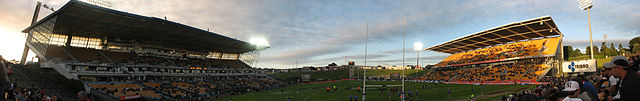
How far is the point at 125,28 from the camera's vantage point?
46.6m

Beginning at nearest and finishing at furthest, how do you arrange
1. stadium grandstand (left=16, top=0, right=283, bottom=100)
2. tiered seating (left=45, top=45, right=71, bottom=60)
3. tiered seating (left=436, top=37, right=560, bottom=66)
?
stadium grandstand (left=16, top=0, right=283, bottom=100), tiered seating (left=45, top=45, right=71, bottom=60), tiered seating (left=436, top=37, right=560, bottom=66)

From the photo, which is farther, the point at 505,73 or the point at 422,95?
the point at 505,73

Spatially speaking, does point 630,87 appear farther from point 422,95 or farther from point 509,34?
point 509,34

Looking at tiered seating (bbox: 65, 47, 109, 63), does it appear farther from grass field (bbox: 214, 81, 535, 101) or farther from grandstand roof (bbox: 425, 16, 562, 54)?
grandstand roof (bbox: 425, 16, 562, 54)

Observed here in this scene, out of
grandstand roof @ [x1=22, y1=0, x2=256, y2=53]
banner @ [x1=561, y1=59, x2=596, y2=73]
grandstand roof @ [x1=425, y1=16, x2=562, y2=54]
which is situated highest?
grandstand roof @ [x1=425, y1=16, x2=562, y2=54]

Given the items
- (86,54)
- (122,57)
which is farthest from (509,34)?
(86,54)

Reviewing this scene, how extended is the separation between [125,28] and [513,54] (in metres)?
71.0

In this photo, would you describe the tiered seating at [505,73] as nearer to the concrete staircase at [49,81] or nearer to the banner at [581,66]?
the banner at [581,66]

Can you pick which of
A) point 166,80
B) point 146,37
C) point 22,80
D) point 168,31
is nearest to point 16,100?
point 22,80

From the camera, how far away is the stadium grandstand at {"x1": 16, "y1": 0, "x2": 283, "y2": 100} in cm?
3881

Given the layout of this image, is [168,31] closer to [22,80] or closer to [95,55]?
[95,55]

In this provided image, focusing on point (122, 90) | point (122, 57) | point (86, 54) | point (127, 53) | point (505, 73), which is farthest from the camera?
point (127, 53)

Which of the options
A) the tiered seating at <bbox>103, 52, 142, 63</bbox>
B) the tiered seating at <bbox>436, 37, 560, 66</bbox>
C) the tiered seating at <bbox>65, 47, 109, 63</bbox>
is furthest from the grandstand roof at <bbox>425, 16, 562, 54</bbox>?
the tiered seating at <bbox>65, 47, 109, 63</bbox>

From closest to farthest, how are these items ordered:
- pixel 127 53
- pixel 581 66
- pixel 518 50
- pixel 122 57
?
pixel 581 66
pixel 122 57
pixel 127 53
pixel 518 50
